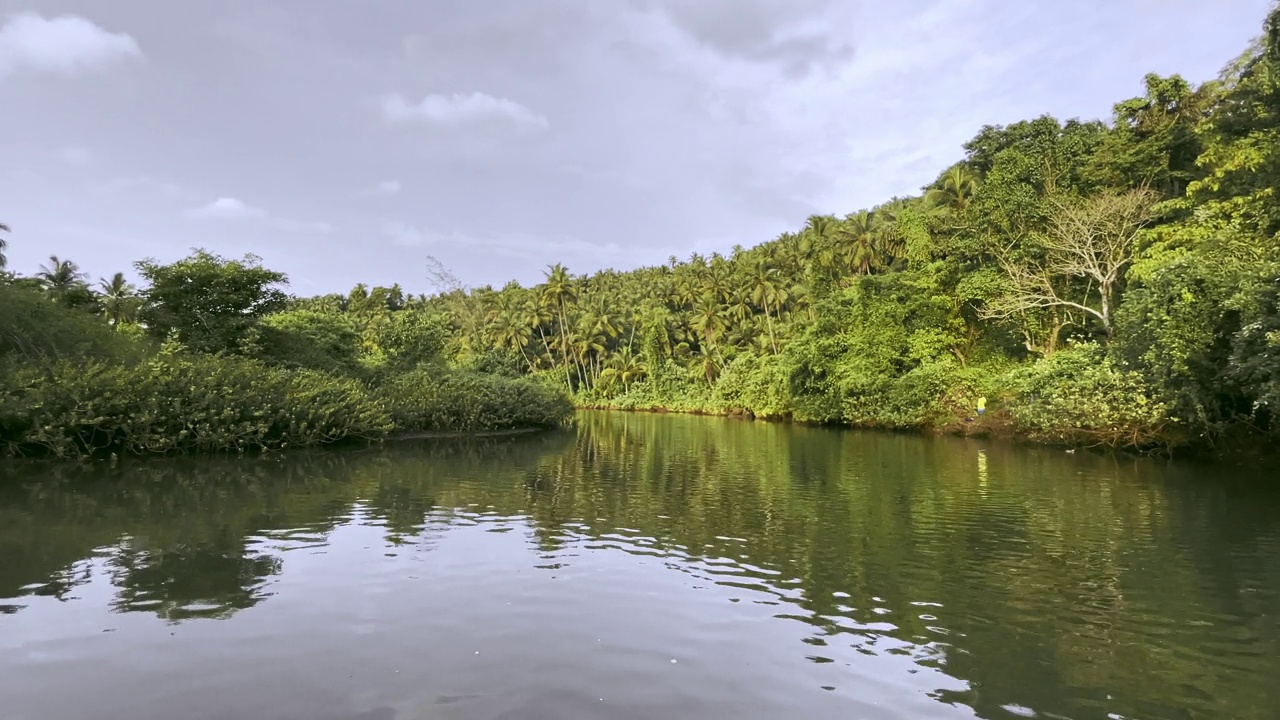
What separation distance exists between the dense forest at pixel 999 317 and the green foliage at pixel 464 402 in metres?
0.30

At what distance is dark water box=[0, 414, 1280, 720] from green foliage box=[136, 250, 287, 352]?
12925mm

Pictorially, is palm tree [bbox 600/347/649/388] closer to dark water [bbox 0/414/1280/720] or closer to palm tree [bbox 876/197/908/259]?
palm tree [bbox 876/197/908/259]

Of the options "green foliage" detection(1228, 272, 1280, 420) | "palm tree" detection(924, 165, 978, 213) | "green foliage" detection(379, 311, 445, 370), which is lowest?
"green foliage" detection(1228, 272, 1280, 420)

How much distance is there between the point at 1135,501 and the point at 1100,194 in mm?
21237

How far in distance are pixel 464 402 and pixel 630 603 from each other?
25.5 meters

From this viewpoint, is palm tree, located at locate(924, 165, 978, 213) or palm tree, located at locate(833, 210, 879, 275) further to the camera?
palm tree, located at locate(833, 210, 879, 275)

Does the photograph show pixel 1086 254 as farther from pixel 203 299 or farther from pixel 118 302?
pixel 118 302

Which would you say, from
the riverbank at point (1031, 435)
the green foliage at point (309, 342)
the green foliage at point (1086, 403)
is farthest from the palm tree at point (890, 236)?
the green foliage at point (309, 342)

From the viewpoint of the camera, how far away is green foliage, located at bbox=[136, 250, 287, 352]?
2769cm

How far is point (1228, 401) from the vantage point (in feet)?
68.3

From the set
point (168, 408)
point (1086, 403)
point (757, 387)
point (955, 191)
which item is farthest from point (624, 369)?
point (168, 408)

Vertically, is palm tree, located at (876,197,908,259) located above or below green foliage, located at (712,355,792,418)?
above

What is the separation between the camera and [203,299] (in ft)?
93.1

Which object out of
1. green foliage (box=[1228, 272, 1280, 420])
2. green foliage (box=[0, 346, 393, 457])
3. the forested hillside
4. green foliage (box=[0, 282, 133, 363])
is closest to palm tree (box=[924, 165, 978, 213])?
the forested hillside
